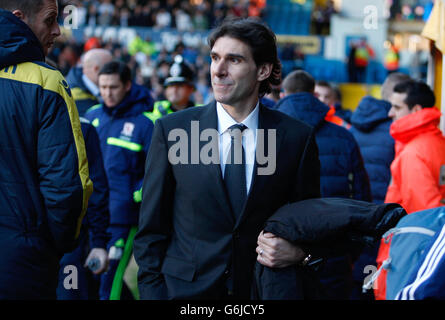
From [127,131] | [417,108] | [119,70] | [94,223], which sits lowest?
[94,223]

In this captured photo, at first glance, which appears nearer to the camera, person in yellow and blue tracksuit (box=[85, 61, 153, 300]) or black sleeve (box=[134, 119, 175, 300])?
black sleeve (box=[134, 119, 175, 300])

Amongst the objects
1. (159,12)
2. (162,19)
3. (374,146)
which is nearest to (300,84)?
(374,146)

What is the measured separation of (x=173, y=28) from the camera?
26.3 metres

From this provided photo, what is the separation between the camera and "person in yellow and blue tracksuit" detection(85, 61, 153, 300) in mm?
5219

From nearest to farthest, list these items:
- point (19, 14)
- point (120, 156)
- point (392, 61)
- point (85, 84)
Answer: point (19, 14), point (120, 156), point (85, 84), point (392, 61)

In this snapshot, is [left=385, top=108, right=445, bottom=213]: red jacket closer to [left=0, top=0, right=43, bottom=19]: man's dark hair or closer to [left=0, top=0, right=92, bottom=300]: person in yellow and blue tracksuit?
[left=0, top=0, right=92, bottom=300]: person in yellow and blue tracksuit

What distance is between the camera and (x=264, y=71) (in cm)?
303

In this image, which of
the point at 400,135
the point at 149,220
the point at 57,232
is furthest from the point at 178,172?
the point at 400,135

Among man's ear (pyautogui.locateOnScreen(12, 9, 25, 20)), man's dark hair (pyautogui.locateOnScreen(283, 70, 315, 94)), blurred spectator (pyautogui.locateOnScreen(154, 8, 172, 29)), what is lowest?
man's dark hair (pyautogui.locateOnScreen(283, 70, 315, 94))

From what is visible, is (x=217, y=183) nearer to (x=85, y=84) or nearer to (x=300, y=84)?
(x=300, y=84)

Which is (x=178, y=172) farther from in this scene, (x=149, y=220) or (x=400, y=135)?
(x=400, y=135)

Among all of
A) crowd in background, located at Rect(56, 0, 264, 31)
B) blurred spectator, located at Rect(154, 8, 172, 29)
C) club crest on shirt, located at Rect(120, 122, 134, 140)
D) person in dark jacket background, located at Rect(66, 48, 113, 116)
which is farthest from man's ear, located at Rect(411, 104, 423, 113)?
blurred spectator, located at Rect(154, 8, 172, 29)

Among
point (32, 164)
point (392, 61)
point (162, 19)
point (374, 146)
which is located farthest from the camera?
point (162, 19)

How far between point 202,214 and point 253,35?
862 millimetres
